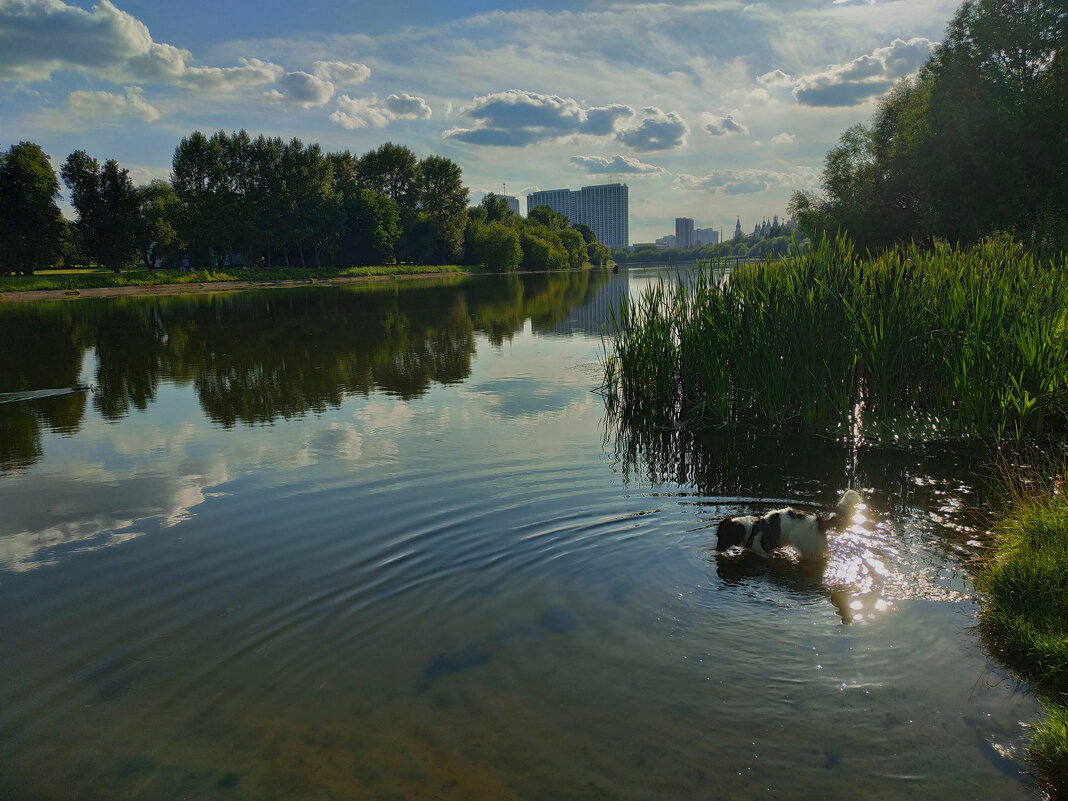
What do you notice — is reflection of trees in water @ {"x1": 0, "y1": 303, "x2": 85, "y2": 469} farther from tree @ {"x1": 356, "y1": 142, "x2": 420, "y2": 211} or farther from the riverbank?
tree @ {"x1": 356, "y1": 142, "x2": 420, "y2": 211}

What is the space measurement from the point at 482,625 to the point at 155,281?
7098 centimetres

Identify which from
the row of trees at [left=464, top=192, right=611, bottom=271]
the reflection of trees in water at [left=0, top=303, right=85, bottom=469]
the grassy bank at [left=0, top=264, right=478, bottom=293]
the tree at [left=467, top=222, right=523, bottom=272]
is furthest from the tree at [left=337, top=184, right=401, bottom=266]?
the reflection of trees in water at [left=0, top=303, right=85, bottom=469]

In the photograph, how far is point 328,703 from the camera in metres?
4.67

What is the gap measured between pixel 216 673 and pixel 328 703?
37.9 inches

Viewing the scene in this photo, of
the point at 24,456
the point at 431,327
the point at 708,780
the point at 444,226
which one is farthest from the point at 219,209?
the point at 708,780

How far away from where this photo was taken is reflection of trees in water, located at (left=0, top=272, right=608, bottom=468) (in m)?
14.7

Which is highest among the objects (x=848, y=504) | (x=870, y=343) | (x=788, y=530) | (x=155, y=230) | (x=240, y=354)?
(x=155, y=230)

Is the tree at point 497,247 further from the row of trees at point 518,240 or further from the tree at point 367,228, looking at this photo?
the tree at point 367,228

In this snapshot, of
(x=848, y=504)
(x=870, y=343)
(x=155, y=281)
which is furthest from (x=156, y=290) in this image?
(x=848, y=504)

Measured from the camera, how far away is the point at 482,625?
5574 millimetres

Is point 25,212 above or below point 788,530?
above

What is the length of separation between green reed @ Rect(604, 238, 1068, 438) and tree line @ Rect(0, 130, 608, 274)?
66654 millimetres

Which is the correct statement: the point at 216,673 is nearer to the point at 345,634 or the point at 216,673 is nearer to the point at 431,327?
the point at 345,634

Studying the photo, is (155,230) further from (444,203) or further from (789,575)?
(789,575)
